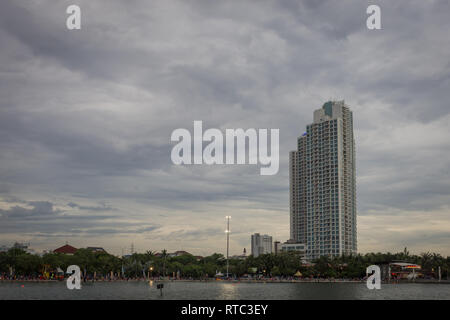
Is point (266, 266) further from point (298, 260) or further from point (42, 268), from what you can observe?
point (42, 268)

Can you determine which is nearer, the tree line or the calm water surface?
the calm water surface

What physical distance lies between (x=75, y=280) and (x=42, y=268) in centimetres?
3171

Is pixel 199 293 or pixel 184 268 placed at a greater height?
pixel 199 293

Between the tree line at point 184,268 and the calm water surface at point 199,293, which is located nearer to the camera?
the calm water surface at point 199,293

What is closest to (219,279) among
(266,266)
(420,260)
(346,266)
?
(266,266)

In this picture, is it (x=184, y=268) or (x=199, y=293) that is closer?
(x=199, y=293)
